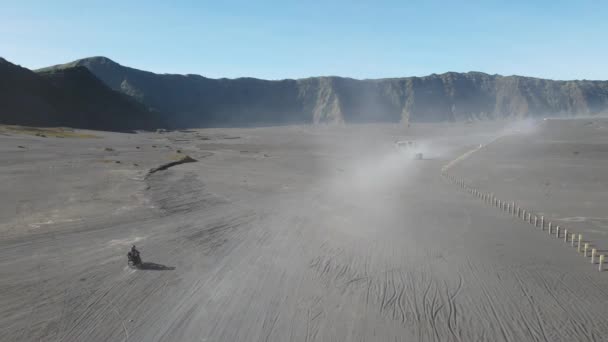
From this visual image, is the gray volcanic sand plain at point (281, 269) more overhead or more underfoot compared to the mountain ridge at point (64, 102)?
more underfoot

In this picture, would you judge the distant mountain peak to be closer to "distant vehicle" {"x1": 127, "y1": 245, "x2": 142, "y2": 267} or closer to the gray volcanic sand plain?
the gray volcanic sand plain

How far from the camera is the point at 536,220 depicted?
2278 cm

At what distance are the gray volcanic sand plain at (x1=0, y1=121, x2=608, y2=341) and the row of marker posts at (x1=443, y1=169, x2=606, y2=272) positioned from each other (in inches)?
22.0

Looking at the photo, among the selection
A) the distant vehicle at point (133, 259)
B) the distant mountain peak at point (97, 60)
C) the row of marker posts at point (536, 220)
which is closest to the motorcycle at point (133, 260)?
the distant vehicle at point (133, 259)

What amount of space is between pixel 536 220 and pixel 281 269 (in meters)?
14.5

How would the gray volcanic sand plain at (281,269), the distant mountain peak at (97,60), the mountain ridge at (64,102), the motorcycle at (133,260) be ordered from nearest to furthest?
the gray volcanic sand plain at (281,269)
the motorcycle at (133,260)
the mountain ridge at (64,102)
the distant mountain peak at (97,60)

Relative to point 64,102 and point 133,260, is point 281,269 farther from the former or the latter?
point 64,102

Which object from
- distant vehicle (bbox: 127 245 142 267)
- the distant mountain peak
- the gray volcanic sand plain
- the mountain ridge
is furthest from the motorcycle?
the distant mountain peak

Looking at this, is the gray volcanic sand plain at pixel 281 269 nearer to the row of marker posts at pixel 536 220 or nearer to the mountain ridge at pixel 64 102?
the row of marker posts at pixel 536 220

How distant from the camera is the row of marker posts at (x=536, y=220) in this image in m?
17.7

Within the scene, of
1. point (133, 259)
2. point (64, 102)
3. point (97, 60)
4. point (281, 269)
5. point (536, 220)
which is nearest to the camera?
point (133, 259)

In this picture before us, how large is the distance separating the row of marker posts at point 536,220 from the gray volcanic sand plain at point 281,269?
1.83 feet

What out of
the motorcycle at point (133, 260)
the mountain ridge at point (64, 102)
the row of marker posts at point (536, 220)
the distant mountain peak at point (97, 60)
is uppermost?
the distant mountain peak at point (97, 60)

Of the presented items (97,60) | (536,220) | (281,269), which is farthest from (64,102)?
(536,220)
